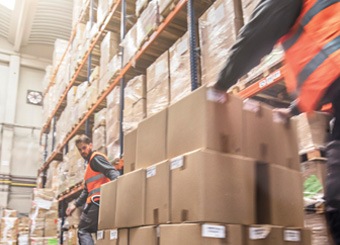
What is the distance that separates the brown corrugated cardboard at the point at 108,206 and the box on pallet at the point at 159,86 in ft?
4.41

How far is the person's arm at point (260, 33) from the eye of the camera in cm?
176

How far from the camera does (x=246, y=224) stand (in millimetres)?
2004

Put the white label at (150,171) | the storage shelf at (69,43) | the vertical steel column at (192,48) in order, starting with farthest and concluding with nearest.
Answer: the storage shelf at (69,43)
the vertical steel column at (192,48)
the white label at (150,171)

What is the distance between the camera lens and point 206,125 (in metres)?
2.04

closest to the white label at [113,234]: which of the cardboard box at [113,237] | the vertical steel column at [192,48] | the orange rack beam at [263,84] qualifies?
the cardboard box at [113,237]

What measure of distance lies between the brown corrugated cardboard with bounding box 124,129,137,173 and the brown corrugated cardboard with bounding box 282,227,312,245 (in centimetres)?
120

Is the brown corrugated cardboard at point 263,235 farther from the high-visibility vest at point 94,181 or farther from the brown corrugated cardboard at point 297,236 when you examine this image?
the high-visibility vest at point 94,181

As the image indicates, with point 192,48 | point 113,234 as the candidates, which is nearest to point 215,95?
point 113,234

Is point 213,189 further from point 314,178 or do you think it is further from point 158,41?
point 158,41

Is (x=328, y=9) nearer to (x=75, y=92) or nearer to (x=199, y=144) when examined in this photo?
(x=199, y=144)

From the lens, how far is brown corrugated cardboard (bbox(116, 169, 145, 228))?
2.42 metres

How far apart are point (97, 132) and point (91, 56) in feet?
6.61

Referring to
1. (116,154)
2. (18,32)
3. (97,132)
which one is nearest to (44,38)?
(18,32)

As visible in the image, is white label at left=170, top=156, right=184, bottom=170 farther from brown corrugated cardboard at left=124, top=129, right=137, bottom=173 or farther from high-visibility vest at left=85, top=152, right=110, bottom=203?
high-visibility vest at left=85, top=152, right=110, bottom=203
